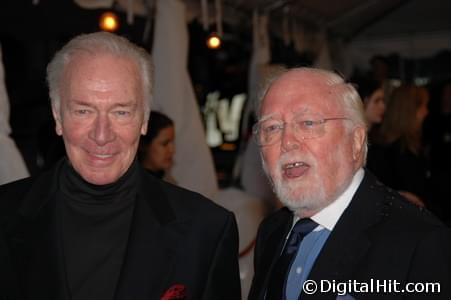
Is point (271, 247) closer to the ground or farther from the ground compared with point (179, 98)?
closer to the ground

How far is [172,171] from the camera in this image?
13.9 feet

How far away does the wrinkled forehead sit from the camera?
199 centimetres

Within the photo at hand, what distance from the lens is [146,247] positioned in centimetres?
205

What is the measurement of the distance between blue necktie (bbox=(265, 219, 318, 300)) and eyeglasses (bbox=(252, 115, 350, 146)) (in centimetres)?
29

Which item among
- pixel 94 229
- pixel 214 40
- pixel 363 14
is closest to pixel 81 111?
pixel 94 229

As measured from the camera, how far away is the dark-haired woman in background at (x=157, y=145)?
371cm

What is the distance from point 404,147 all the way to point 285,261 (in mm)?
2424

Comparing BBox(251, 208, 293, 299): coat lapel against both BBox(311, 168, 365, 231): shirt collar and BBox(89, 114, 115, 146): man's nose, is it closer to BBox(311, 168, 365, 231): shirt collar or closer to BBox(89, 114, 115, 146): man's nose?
BBox(311, 168, 365, 231): shirt collar

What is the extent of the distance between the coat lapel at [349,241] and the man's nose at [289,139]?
26 centimetres

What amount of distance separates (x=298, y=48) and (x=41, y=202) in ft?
15.5

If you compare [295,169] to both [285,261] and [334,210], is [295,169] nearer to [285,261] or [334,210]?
[334,210]

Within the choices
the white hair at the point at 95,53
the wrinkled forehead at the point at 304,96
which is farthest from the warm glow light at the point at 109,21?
the wrinkled forehead at the point at 304,96

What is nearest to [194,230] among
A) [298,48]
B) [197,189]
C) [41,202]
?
[41,202]

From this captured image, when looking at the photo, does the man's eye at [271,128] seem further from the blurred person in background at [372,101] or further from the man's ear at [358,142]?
the blurred person in background at [372,101]
